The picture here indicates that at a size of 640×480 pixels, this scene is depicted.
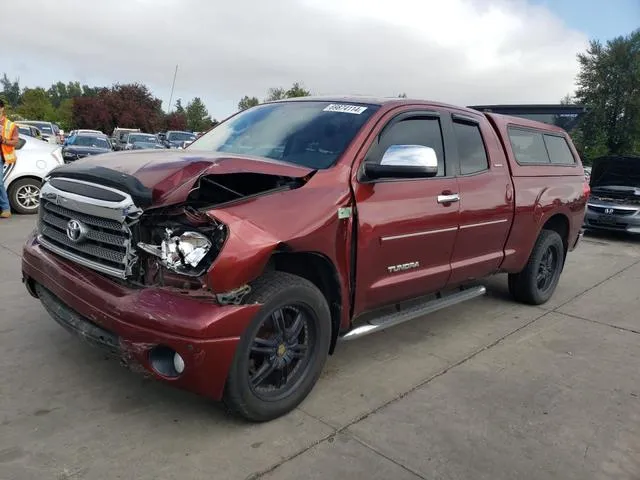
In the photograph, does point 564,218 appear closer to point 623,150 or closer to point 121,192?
point 121,192

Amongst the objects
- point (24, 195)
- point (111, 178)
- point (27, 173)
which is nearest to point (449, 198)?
point (111, 178)

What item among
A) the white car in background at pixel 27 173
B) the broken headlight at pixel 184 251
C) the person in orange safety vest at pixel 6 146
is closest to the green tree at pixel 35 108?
the white car in background at pixel 27 173

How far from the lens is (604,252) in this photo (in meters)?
9.27

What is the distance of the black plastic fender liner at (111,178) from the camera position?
267 cm

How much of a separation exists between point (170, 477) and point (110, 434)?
0.51 meters

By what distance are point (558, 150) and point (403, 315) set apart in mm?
3160

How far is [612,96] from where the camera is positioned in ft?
98.7

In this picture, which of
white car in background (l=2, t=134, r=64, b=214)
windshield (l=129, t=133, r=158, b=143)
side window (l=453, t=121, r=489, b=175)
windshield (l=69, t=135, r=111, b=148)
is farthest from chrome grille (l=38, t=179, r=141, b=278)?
windshield (l=129, t=133, r=158, b=143)

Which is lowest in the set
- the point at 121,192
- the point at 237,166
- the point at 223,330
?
the point at 223,330

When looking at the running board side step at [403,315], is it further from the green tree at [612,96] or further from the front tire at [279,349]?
the green tree at [612,96]

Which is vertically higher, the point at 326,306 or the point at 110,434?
the point at 326,306

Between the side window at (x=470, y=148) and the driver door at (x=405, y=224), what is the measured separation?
217mm

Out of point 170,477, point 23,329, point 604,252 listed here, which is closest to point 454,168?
point 170,477

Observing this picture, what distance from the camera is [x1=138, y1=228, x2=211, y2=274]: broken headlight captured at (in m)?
2.65
